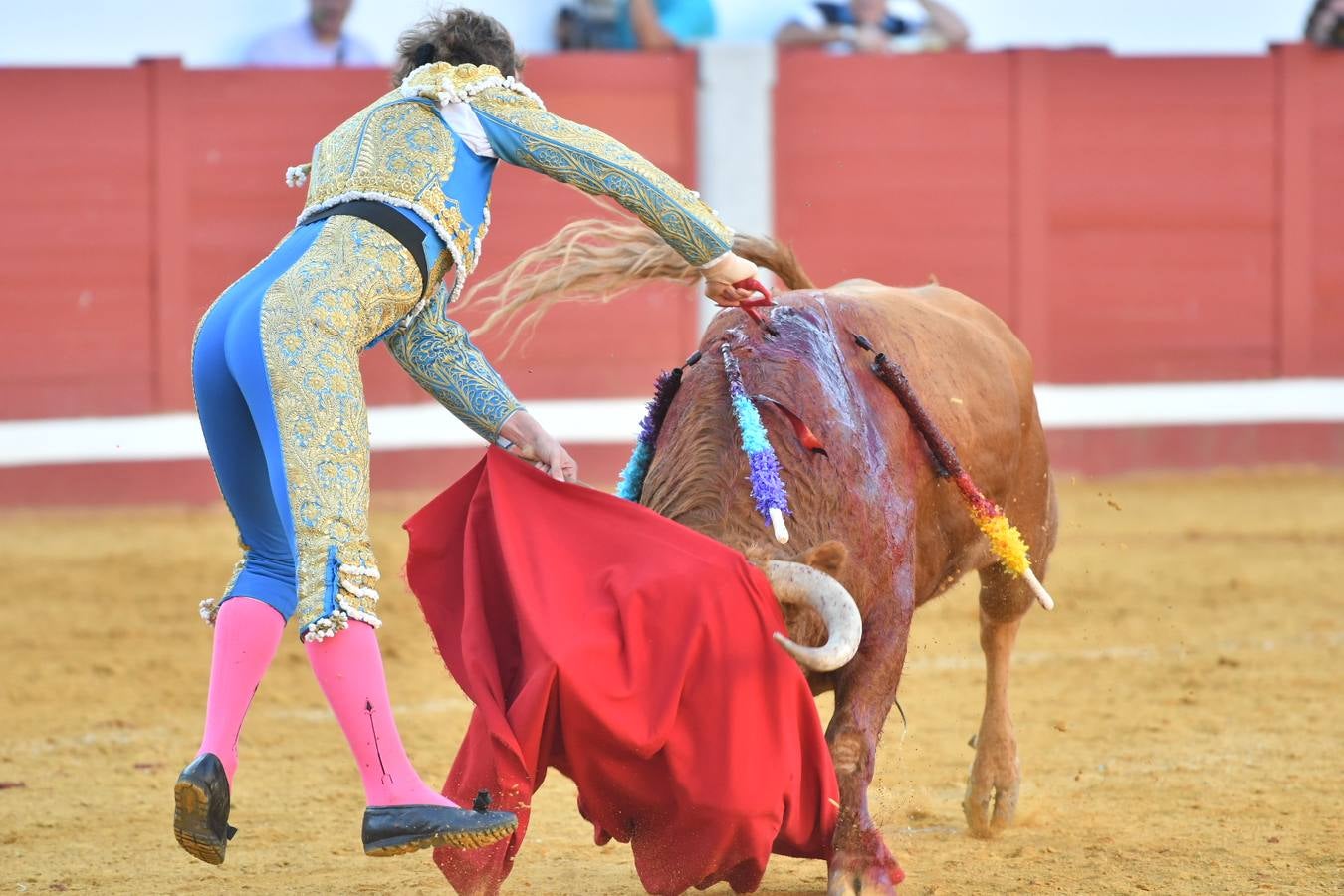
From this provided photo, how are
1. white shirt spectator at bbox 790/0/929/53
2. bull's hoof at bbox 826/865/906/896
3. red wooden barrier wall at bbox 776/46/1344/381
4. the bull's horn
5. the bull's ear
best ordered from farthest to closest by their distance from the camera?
white shirt spectator at bbox 790/0/929/53 < red wooden barrier wall at bbox 776/46/1344/381 < bull's hoof at bbox 826/865/906/896 < the bull's ear < the bull's horn

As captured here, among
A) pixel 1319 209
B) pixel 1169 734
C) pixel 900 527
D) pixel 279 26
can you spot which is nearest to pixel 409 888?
pixel 900 527

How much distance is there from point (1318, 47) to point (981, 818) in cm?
646

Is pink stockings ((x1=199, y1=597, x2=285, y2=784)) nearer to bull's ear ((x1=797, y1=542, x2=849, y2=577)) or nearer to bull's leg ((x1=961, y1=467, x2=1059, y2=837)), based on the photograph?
bull's ear ((x1=797, y1=542, x2=849, y2=577))

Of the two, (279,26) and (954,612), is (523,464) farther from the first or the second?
(279,26)

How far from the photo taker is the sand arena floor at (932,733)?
10.5ft

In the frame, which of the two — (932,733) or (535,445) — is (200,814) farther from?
(932,733)

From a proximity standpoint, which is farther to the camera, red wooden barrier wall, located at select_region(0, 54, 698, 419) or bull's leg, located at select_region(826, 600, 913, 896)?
red wooden barrier wall, located at select_region(0, 54, 698, 419)

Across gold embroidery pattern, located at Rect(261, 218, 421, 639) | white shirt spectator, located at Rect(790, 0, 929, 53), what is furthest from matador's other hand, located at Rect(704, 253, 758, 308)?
white shirt spectator, located at Rect(790, 0, 929, 53)

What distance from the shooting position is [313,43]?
26.0 ft

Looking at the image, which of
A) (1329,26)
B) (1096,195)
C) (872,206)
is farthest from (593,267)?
(1329,26)

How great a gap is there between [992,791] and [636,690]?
1.25m

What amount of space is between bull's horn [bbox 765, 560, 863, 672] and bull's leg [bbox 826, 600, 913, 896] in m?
0.23

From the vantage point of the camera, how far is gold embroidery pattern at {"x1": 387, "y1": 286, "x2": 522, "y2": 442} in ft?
9.20

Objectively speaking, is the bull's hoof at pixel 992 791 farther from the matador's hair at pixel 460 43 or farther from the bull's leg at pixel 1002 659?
the matador's hair at pixel 460 43
